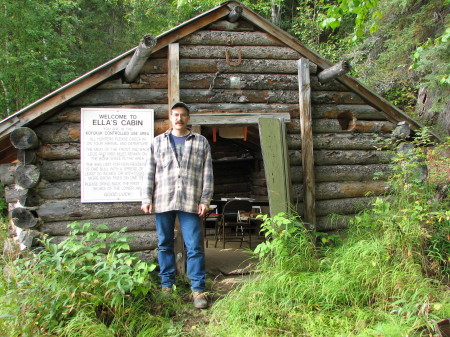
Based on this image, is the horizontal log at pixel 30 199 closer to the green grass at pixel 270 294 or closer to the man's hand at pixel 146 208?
Result: the green grass at pixel 270 294

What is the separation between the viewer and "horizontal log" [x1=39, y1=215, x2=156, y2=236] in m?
4.97

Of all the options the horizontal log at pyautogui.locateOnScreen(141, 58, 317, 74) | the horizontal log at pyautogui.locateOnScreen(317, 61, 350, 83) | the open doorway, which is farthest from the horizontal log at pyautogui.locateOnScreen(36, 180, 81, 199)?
the open doorway

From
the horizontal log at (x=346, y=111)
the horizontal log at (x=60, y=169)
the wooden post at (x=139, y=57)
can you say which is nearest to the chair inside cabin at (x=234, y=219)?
the horizontal log at (x=346, y=111)

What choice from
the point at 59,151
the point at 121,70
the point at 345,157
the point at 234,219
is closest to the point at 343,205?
the point at 345,157

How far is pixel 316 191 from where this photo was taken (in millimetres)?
5887

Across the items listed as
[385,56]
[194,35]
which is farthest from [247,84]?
[385,56]

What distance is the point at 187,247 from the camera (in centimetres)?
430

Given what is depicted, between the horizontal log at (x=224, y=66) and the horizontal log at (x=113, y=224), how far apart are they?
2.11m

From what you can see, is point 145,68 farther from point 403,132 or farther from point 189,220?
point 403,132

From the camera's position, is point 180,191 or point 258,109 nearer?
point 180,191

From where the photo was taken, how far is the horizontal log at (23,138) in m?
4.64

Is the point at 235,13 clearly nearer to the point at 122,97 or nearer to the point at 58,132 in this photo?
the point at 122,97

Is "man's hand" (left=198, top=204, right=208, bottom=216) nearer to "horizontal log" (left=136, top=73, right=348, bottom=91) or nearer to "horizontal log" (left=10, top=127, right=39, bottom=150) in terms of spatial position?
"horizontal log" (left=136, top=73, right=348, bottom=91)

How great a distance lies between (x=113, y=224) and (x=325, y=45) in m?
12.7
